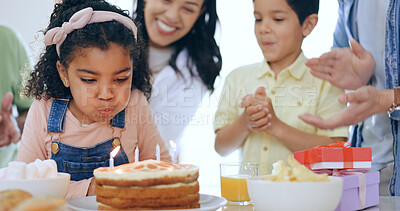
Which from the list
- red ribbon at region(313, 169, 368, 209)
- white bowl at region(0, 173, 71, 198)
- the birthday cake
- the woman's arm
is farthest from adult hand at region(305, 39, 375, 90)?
white bowl at region(0, 173, 71, 198)

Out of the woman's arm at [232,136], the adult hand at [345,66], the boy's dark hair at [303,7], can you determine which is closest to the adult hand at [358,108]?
the adult hand at [345,66]

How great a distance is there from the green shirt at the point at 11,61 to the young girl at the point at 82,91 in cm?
52

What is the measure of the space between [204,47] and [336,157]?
109 cm

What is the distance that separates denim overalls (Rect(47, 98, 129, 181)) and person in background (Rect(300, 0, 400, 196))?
85cm

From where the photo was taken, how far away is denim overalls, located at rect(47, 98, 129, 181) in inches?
52.5

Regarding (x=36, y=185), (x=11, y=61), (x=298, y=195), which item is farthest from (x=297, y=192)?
(x=11, y=61)

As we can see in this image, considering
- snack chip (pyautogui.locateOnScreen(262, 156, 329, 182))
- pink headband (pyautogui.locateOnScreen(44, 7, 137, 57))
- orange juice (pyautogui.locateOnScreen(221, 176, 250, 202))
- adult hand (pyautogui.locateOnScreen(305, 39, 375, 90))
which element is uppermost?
pink headband (pyautogui.locateOnScreen(44, 7, 137, 57))

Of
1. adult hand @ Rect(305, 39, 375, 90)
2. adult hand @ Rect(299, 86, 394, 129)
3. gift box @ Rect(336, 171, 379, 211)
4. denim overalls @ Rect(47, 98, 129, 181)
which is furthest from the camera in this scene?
adult hand @ Rect(305, 39, 375, 90)

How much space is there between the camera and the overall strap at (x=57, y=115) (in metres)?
1.35

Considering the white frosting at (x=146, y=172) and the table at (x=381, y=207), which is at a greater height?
the white frosting at (x=146, y=172)

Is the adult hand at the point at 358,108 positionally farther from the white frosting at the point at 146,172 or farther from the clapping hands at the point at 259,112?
the white frosting at the point at 146,172

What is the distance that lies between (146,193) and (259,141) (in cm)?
113

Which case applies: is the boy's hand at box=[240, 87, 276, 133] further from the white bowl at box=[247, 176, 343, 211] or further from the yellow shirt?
the white bowl at box=[247, 176, 343, 211]

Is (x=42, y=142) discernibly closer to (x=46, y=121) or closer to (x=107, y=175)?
(x=46, y=121)
